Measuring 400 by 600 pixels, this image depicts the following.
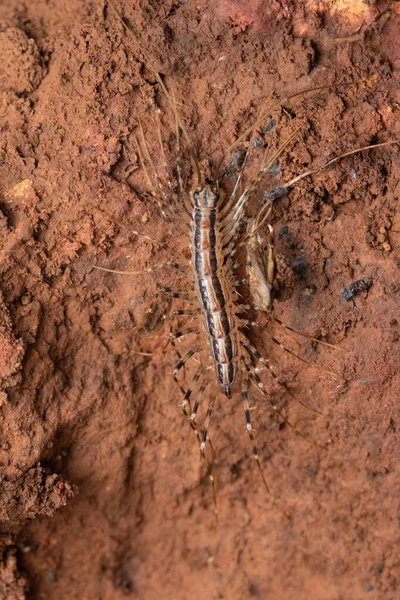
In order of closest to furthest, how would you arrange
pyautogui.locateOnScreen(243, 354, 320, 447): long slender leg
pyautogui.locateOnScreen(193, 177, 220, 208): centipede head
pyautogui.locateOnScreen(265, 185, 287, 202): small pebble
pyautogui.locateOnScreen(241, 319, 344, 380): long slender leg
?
pyautogui.locateOnScreen(193, 177, 220, 208): centipede head → pyautogui.locateOnScreen(265, 185, 287, 202): small pebble → pyautogui.locateOnScreen(241, 319, 344, 380): long slender leg → pyautogui.locateOnScreen(243, 354, 320, 447): long slender leg

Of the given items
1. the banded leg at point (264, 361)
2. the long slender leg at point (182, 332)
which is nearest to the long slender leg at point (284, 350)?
the banded leg at point (264, 361)

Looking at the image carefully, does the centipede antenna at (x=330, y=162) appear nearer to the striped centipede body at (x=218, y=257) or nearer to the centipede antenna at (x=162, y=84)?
the striped centipede body at (x=218, y=257)

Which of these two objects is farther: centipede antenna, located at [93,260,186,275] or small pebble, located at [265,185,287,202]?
centipede antenna, located at [93,260,186,275]

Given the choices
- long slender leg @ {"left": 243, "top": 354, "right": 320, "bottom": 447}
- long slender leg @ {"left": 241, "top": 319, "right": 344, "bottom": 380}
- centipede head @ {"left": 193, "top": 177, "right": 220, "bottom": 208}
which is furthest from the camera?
long slender leg @ {"left": 243, "top": 354, "right": 320, "bottom": 447}

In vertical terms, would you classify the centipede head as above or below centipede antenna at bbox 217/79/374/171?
below

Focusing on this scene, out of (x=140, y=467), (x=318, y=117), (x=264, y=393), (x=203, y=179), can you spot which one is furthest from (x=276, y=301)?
(x=140, y=467)

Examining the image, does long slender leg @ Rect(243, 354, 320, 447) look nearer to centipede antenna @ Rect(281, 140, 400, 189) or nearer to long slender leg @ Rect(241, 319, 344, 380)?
long slender leg @ Rect(241, 319, 344, 380)

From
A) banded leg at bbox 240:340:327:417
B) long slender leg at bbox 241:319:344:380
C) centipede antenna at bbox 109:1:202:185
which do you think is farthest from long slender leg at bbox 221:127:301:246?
banded leg at bbox 240:340:327:417
